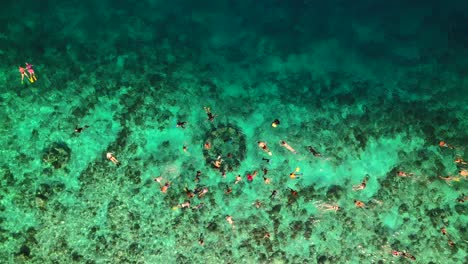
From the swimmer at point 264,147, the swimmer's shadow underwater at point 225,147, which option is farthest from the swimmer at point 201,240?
the swimmer at point 264,147

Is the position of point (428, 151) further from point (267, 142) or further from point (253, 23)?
point (253, 23)

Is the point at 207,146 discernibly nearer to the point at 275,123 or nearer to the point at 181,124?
the point at 181,124

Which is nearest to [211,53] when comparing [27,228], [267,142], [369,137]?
[267,142]

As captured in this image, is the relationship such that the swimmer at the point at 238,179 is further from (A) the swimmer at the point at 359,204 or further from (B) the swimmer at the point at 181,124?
(A) the swimmer at the point at 359,204

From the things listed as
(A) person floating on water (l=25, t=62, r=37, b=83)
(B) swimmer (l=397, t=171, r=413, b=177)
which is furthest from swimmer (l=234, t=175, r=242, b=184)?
(A) person floating on water (l=25, t=62, r=37, b=83)

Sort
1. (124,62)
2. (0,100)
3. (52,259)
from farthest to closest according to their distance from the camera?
(124,62) → (0,100) → (52,259)
